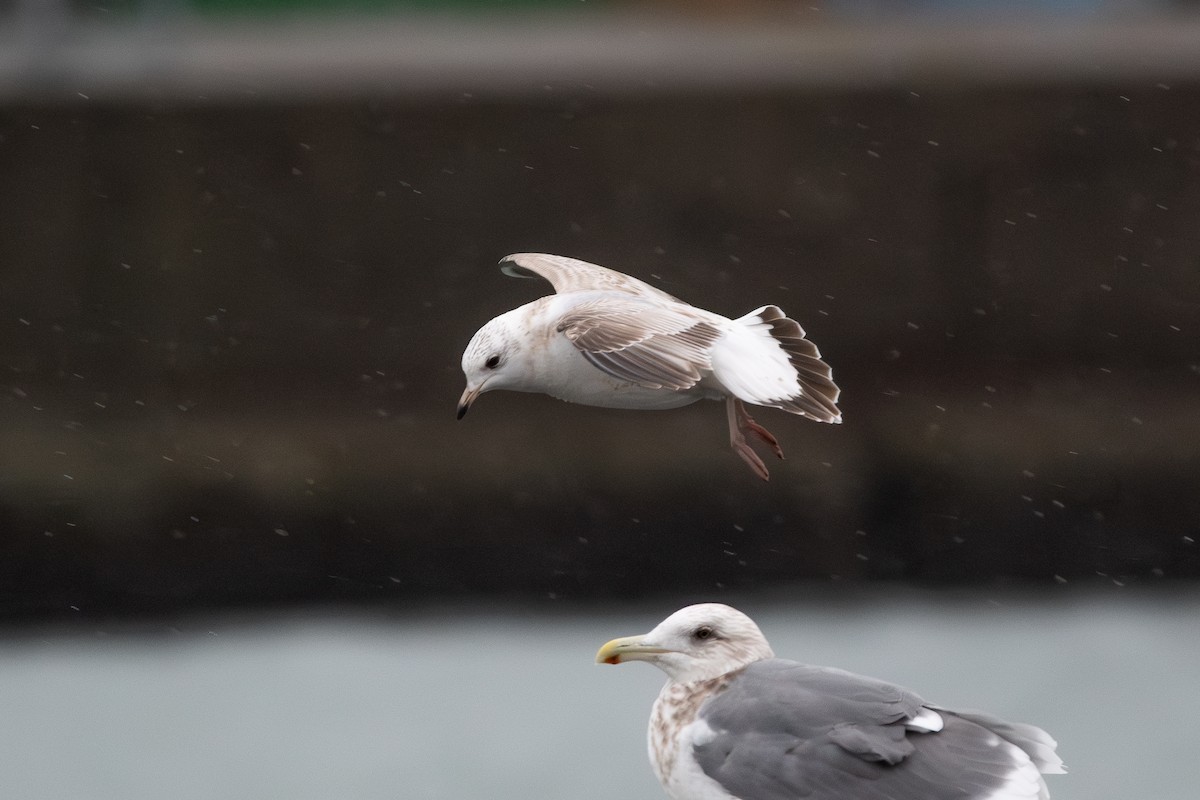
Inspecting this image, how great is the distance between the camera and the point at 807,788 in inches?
148

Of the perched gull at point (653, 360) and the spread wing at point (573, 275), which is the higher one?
the spread wing at point (573, 275)

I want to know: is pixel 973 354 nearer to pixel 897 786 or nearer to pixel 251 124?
pixel 251 124

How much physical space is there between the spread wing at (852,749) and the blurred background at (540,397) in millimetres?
6020

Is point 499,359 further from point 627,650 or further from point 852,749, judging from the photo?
point 852,749

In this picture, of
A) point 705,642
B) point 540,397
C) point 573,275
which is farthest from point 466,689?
point 705,642

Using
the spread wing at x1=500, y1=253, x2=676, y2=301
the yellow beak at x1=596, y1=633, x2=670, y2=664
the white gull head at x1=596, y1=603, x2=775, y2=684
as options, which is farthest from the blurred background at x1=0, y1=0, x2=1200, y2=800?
the yellow beak at x1=596, y1=633, x2=670, y2=664

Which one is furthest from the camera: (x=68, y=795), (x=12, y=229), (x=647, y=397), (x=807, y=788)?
(x=68, y=795)

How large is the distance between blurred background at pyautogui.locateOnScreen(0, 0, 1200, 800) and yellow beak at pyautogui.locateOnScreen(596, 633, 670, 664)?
A: 603 cm

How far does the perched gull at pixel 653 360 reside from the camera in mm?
3441

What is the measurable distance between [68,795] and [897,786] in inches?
315

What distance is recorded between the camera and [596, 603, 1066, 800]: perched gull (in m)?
3.73

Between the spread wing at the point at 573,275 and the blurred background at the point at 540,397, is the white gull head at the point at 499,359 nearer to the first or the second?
the spread wing at the point at 573,275

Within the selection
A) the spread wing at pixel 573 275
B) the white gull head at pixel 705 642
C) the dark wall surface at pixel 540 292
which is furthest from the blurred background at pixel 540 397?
the white gull head at pixel 705 642

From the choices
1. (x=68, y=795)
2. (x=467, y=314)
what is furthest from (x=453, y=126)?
(x=68, y=795)
